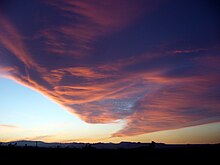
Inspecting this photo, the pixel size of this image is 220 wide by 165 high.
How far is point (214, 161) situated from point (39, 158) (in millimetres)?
16088

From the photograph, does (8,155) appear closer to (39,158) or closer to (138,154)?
(39,158)

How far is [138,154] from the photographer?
28047mm

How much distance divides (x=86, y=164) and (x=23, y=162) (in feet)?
18.1

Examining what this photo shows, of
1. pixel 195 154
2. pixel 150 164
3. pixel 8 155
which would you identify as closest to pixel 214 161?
pixel 195 154

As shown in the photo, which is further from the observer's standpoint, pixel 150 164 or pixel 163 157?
pixel 163 157

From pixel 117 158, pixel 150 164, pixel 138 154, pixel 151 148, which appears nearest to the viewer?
pixel 150 164

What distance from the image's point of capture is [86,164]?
25.1 meters

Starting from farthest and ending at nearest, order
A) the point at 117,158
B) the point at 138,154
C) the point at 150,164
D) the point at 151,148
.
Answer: the point at 151,148 < the point at 138,154 < the point at 117,158 < the point at 150,164

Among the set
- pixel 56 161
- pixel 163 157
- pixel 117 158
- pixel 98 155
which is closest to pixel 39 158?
pixel 56 161

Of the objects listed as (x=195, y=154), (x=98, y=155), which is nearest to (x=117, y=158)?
(x=98, y=155)

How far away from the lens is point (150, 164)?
80.4 ft

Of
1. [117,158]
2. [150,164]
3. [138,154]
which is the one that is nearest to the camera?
[150,164]

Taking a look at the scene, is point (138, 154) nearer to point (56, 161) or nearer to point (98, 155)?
point (98, 155)

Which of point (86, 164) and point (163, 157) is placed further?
point (163, 157)
